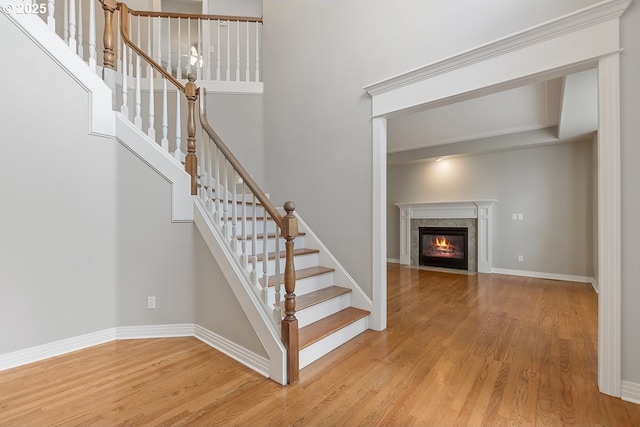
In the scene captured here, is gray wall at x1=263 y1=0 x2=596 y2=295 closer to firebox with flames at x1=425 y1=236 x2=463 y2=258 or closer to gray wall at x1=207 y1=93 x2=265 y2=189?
gray wall at x1=207 y1=93 x2=265 y2=189

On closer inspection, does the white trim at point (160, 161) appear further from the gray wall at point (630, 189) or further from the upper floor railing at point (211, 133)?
the gray wall at point (630, 189)

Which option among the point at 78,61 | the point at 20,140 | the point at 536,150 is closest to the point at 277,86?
the point at 78,61

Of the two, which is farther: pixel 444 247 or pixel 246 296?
pixel 444 247

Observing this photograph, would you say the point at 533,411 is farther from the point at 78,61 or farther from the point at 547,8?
the point at 78,61

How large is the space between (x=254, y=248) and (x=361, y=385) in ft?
3.83

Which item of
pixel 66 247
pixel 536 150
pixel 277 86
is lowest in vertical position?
pixel 66 247

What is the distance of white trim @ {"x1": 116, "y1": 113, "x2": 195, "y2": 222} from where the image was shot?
8.25ft

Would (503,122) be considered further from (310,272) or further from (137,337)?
(137,337)

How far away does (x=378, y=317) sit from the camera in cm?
267

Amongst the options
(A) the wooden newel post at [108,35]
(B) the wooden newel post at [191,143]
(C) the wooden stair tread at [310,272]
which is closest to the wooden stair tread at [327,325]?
(C) the wooden stair tread at [310,272]

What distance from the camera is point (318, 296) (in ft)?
8.39

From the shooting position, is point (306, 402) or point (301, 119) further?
point (301, 119)

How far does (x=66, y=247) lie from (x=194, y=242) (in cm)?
97

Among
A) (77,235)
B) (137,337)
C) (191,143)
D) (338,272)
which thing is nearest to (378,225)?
(338,272)
